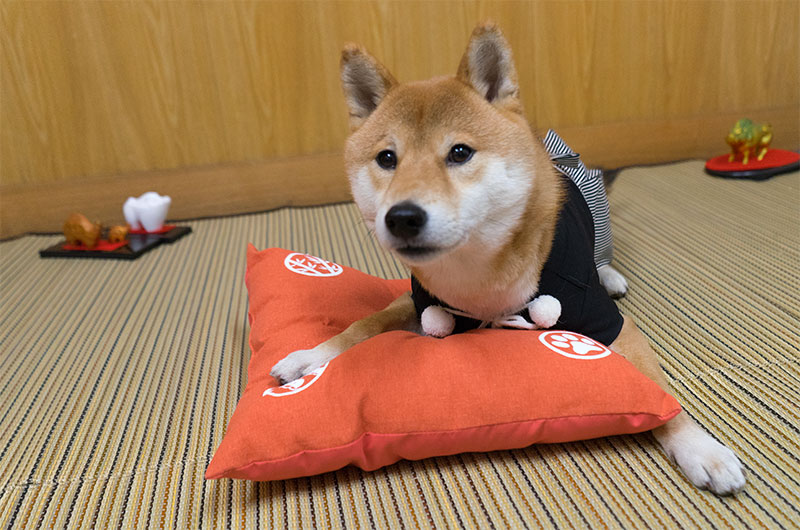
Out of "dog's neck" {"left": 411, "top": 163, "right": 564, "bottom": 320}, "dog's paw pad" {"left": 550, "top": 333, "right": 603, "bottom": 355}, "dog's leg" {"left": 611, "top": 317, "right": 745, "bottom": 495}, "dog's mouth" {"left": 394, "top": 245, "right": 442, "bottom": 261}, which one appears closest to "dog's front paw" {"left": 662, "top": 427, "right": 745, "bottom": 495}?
"dog's leg" {"left": 611, "top": 317, "right": 745, "bottom": 495}

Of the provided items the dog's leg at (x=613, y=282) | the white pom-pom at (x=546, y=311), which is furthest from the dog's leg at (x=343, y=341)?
the dog's leg at (x=613, y=282)

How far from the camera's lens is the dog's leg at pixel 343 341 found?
3.48 ft

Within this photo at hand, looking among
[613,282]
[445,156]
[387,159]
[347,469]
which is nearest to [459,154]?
[445,156]

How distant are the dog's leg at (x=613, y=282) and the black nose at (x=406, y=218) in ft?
2.85

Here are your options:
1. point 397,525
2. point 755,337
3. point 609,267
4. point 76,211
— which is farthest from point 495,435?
point 76,211

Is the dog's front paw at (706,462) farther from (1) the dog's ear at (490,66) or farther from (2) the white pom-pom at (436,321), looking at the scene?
(1) the dog's ear at (490,66)

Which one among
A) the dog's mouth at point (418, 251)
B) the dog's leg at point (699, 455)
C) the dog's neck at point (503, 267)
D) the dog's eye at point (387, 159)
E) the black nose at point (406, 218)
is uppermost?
the dog's eye at point (387, 159)

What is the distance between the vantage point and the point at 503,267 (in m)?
1.00

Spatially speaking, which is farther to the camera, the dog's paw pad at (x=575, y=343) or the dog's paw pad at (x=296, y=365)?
the dog's paw pad at (x=296, y=365)

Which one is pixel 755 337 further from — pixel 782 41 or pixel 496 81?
pixel 782 41

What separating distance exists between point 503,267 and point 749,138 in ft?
7.02

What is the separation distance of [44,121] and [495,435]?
8.56 feet

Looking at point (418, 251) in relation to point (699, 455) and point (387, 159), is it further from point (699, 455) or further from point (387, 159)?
point (699, 455)

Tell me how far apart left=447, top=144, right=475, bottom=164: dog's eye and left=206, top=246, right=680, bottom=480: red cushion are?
0.33 metres
